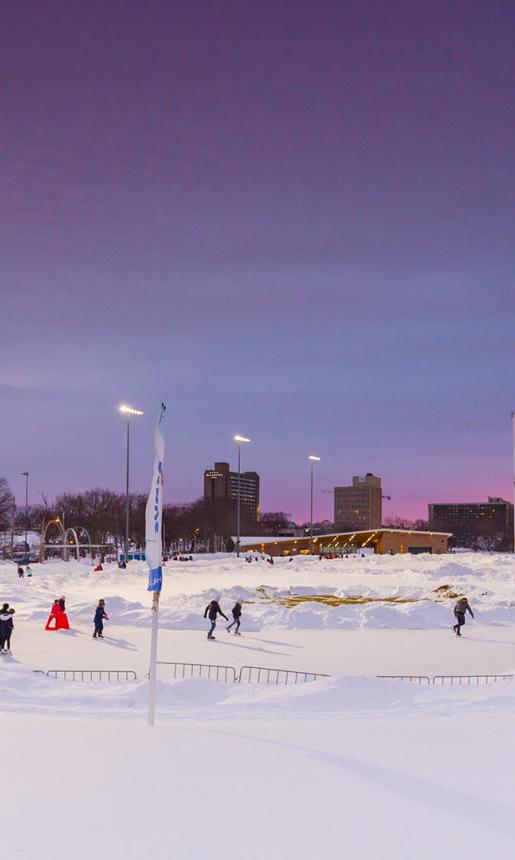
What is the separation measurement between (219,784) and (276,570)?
50.1 meters

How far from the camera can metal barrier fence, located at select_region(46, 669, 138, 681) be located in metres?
15.3

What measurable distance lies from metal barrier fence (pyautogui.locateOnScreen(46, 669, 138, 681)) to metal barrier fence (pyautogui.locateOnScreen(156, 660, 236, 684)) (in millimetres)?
885

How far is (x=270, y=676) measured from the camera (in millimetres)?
16312

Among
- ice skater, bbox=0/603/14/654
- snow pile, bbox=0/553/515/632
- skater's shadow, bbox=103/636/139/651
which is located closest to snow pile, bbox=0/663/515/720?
ice skater, bbox=0/603/14/654

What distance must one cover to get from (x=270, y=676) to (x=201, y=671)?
1.61 meters

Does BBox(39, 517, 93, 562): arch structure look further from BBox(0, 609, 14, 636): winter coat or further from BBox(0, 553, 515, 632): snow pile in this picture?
BBox(0, 609, 14, 636): winter coat

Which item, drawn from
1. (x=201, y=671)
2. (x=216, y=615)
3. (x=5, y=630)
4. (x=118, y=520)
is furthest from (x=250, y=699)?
(x=118, y=520)

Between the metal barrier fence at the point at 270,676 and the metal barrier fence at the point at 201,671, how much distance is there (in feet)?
1.00

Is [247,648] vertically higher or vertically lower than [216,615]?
lower

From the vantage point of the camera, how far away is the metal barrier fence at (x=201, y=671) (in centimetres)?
1594

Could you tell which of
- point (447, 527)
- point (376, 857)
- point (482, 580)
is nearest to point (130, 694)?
point (376, 857)

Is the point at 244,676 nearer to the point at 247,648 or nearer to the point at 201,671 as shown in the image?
the point at 201,671

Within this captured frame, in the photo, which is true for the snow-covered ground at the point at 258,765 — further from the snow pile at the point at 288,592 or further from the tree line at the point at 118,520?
the tree line at the point at 118,520

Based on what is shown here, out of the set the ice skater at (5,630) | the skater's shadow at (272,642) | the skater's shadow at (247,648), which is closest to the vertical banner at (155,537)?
the ice skater at (5,630)
